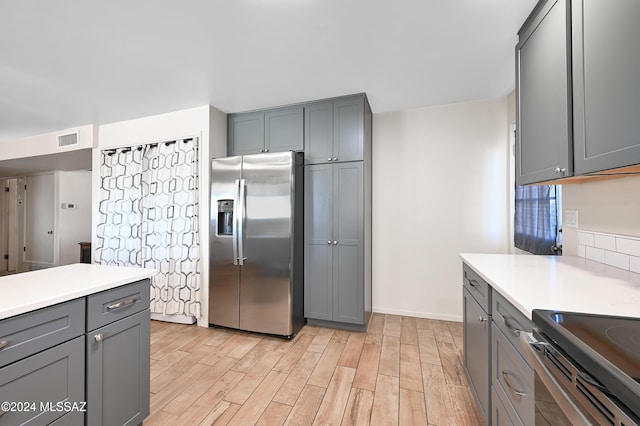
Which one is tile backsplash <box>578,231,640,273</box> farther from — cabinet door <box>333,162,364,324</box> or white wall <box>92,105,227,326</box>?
white wall <box>92,105,227,326</box>

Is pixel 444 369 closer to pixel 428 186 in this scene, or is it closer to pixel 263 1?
pixel 428 186

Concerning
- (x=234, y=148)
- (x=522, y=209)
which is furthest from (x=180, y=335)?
(x=522, y=209)

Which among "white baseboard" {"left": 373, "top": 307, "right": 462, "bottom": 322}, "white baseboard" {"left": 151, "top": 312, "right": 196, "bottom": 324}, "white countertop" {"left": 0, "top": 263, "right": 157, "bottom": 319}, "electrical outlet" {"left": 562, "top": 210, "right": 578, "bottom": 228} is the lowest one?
"white baseboard" {"left": 151, "top": 312, "right": 196, "bottom": 324}

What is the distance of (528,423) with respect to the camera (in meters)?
0.93

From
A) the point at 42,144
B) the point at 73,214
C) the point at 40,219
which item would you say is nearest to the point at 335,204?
the point at 42,144

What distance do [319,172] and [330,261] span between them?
1.02 metres

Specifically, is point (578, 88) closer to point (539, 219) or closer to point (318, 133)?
point (539, 219)

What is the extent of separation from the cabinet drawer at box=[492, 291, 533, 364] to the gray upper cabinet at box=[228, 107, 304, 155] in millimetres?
2422

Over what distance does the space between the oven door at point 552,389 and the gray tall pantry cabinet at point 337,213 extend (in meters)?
2.01

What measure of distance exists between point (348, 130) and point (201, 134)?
1.76 meters

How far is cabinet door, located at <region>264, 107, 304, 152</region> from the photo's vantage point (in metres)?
3.07

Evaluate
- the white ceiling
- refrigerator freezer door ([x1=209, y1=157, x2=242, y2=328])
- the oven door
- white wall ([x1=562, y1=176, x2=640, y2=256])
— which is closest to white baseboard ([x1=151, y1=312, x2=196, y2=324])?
refrigerator freezer door ([x1=209, y1=157, x2=242, y2=328])

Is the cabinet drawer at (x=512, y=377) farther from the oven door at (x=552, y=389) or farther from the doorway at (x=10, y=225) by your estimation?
the doorway at (x=10, y=225)

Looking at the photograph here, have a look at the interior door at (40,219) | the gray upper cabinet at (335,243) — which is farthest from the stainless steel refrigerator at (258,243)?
the interior door at (40,219)
